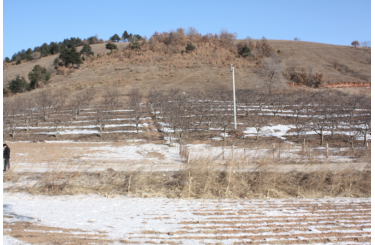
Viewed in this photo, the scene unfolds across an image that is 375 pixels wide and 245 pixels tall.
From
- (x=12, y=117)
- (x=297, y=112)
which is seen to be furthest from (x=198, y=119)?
(x=12, y=117)

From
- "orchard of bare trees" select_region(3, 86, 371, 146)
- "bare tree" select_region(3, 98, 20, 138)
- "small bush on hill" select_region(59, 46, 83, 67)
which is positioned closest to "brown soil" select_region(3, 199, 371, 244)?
"orchard of bare trees" select_region(3, 86, 371, 146)

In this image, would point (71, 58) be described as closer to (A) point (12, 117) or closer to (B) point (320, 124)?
(A) point (12, 117)

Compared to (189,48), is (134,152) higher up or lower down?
lower down

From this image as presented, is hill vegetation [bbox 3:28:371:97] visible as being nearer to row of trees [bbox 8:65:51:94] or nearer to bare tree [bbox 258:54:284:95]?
bare tree [bbox 258:54:284:95]

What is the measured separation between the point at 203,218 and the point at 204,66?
63.6m

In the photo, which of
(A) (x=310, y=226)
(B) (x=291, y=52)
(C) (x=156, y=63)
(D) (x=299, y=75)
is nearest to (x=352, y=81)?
(D) (x=299, y=75)

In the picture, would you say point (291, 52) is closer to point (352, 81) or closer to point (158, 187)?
point (352, 81)

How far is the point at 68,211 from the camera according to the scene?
582cm

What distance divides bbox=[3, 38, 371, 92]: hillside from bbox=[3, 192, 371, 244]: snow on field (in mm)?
44338

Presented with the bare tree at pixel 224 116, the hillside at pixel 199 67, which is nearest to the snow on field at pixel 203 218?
the bare tree at pixel 224 116

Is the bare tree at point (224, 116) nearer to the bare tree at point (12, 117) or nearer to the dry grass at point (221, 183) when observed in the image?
the dry grass at point (221, 183)

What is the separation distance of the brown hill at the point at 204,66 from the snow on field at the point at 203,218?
147 feet

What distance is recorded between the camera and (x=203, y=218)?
17.6ft

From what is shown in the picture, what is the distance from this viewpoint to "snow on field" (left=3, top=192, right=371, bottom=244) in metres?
4.46
